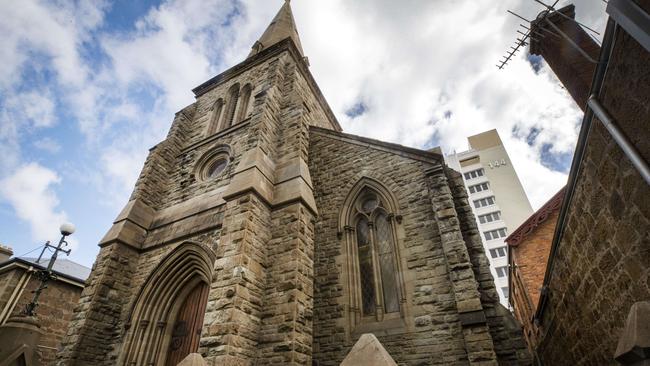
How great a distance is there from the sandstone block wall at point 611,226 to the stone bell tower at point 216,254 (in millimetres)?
4027

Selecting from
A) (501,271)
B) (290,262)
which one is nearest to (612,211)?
(290,262)

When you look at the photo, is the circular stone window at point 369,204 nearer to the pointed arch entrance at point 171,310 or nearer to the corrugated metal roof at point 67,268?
the pointed arch entrance at point 171,310

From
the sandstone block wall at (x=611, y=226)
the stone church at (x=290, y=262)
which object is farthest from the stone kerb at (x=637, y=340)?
the stone church at (x=290, y=262)

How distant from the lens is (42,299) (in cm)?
1072

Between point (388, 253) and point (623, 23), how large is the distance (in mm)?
5704

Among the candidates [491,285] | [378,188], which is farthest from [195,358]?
[378,188]

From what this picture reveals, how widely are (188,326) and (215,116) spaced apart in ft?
25.9

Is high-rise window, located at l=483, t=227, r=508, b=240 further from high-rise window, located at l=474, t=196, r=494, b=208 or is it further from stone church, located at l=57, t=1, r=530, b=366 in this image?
stone church, located at l=57, t=1, r=530, b=366

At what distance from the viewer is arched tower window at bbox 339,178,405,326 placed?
6535 millimetres

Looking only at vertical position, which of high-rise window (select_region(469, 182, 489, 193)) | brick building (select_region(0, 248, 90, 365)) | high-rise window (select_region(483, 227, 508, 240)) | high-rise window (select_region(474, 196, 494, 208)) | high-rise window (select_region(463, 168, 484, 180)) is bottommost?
brick building (select_region(0, 248, 90, 365))

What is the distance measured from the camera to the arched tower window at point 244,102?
36.5ft

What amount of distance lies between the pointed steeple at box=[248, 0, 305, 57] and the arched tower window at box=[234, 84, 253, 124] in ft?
11.0

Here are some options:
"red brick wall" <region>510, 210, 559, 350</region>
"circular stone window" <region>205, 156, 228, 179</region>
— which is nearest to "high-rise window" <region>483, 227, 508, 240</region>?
"red brick wall" <region>510, 210, 559, 350</region>

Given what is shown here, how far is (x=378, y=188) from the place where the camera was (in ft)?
25.8
